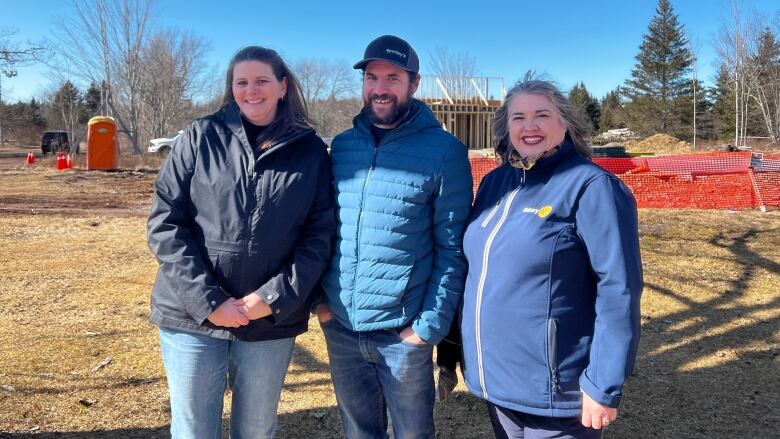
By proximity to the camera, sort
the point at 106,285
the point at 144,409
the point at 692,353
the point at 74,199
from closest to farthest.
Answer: the point at 144,409, the point at 692,353, the point at 106,285, the point at 74,199

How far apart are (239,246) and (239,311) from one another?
0.24m

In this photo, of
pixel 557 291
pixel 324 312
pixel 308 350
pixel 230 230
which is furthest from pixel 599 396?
pixel 308 350

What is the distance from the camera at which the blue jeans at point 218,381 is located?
2.14 metres

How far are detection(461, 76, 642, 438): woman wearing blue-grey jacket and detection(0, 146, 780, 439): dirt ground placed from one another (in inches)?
60.1

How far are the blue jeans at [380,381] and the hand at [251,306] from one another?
366 mm

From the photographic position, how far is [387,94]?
226cm

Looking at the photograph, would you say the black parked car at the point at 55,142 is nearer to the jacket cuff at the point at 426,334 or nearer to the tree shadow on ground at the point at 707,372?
the tree shadow on ground at the point at 707,372

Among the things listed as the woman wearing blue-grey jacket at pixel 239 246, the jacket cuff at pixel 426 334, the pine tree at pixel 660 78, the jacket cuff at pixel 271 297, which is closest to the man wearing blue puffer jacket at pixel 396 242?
the jacket cuff at pixel 426 334

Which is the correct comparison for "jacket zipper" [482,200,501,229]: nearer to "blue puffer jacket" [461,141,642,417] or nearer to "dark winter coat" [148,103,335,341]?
"blue puffer jacket" [461,141,642,417]

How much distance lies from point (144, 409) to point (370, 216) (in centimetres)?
222

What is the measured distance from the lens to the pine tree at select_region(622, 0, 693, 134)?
150 feet

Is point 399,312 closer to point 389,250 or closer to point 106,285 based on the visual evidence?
point 389,250

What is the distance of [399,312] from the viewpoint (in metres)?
2.19

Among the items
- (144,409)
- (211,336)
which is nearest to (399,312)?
(211,336)
